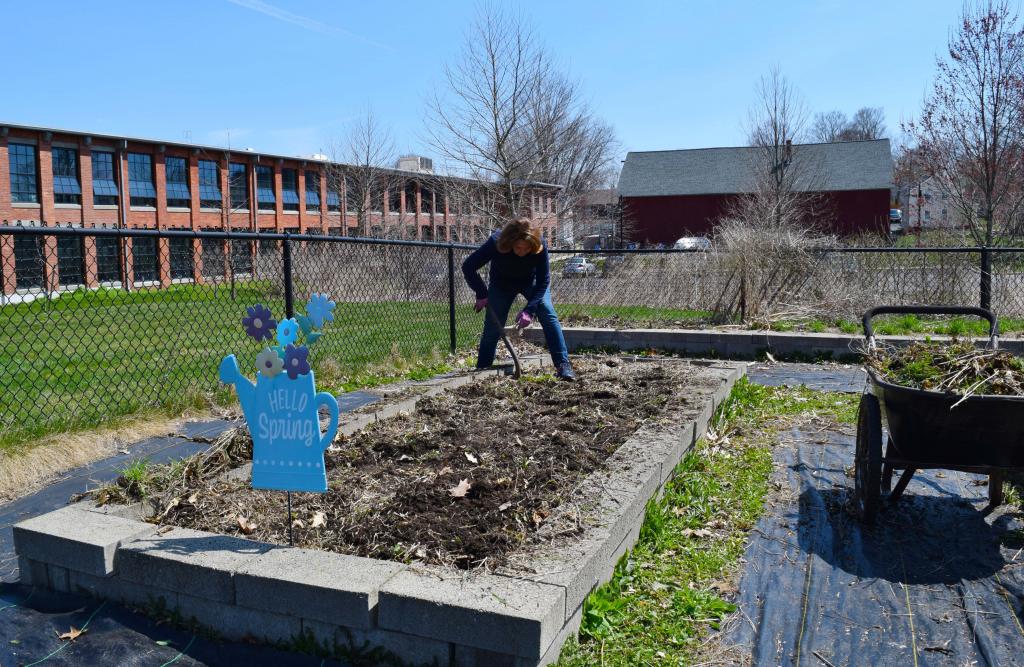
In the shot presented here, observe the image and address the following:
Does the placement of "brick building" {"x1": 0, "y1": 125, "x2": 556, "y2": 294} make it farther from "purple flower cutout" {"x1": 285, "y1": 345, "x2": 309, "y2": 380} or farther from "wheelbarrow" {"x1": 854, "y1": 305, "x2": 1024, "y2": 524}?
"wheelbarrow" {"x1": 854, "y1": 305, "x2": 1024, "y2": 524}

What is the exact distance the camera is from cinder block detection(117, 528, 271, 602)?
3027mm

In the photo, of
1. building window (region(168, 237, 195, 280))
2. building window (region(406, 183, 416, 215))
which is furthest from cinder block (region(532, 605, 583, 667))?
building window (region(406, 183, 416, 215))

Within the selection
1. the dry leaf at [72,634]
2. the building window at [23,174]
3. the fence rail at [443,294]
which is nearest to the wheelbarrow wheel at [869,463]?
the dry leaf at [72,634]

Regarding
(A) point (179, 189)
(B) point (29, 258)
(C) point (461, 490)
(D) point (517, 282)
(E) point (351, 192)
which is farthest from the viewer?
(E) point (351, 192)

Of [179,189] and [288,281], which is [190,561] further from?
[179,189]

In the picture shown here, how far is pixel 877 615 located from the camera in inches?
126

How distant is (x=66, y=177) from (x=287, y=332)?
121ft

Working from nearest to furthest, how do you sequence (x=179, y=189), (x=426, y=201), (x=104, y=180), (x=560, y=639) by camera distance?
(x=560, y=639)
(x=104, y=180)
(x=179, y=189)
(x=426, y=201)

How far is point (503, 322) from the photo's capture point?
773 centimetres

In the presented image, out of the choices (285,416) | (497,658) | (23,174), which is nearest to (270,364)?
(285,416)

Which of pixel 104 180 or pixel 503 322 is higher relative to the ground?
pixel 104 180

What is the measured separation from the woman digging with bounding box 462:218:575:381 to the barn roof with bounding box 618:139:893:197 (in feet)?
118

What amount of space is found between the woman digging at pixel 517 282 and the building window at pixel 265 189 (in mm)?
38722

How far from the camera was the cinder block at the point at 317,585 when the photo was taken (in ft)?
9.11
